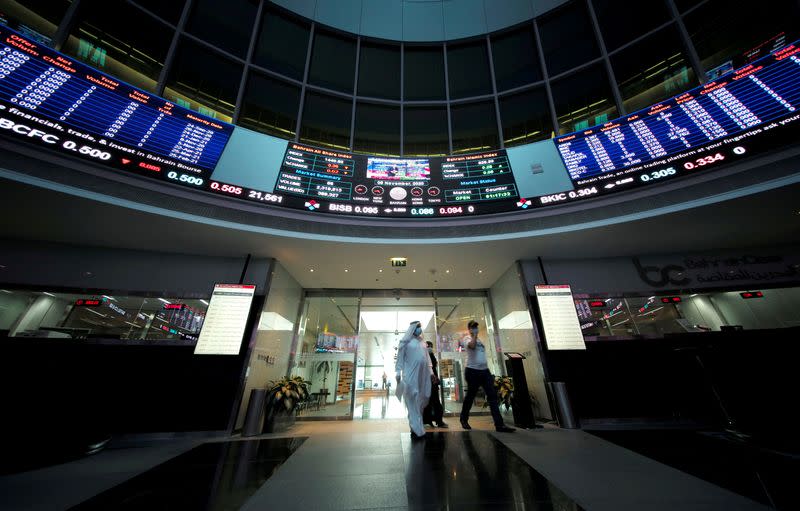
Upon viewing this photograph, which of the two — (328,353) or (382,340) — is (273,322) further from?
(382,340)

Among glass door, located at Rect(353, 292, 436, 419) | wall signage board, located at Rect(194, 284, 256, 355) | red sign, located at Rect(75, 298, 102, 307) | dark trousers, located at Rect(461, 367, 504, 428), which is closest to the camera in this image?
dark trousers, located at Rect(461, 367, 504, 428)

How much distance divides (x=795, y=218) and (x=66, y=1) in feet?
51.1

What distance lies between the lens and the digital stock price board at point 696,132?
4371mm

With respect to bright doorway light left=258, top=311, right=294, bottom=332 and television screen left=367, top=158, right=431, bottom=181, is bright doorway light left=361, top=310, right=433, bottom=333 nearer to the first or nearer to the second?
bright doorway light left=258, top=311, right=294, bottom=332

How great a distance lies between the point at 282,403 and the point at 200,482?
134 inches

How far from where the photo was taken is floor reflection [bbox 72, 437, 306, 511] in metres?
1.92

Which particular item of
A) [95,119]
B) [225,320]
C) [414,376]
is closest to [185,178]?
[95,119]

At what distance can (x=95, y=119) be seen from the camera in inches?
182

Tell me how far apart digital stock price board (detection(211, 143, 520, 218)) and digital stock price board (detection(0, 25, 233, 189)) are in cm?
105

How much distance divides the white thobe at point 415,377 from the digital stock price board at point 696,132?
397cm

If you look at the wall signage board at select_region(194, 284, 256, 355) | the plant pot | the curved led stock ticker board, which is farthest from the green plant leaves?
the curved led stock ticker board

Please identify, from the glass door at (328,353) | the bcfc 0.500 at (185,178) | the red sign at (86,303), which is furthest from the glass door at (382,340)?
the red sign at (86,303)

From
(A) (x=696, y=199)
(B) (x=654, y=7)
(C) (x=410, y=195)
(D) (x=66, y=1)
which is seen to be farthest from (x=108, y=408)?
(B) (x=654, y=7)

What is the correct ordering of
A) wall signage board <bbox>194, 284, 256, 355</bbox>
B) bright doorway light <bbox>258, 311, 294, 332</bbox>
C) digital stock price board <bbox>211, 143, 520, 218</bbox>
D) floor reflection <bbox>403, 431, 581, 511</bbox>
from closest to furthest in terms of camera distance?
floor reflection <bbox>403, 431, 581, 511</bbox>
wall signage board <bbox>194, 284, 256, 355</bbox>
digital stock price board <bbox>211, 143, 520, 218</bbox>
bright doorway light <bbox>258, 311, 294, 332</bbox>
